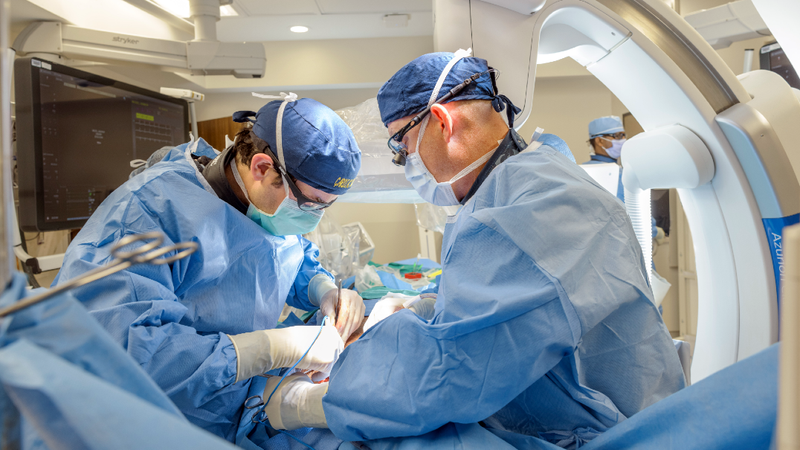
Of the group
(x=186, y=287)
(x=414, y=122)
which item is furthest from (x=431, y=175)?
(x=186, y=287)

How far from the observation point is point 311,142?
1412 mm

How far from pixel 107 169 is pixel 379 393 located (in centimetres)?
221

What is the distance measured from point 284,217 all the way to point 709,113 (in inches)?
51.7

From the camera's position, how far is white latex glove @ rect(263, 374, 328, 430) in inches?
43.8

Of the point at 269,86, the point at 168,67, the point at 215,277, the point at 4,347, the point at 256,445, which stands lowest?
the point at 256,445

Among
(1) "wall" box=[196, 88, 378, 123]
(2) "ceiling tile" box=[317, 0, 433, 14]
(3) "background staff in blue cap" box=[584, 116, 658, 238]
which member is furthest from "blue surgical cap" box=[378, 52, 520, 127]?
(1) "wall" box=[196, 88, 378, 123]

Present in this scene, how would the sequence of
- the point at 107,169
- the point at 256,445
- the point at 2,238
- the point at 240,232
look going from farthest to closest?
the point at 107,169 < the point at 240,232 < the point at 256,445 < the point at 2,238

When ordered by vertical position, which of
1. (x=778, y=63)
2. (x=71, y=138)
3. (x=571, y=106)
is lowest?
(x=71, y=138)

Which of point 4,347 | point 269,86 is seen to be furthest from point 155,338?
point 269,86

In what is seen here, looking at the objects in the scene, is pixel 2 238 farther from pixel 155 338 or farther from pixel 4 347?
pixel 155 338

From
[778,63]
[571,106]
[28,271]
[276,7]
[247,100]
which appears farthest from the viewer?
[571,106]

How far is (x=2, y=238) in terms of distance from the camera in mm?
383

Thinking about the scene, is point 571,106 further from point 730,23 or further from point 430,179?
point 430,179

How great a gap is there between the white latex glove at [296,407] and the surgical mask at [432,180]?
0.62 metres
